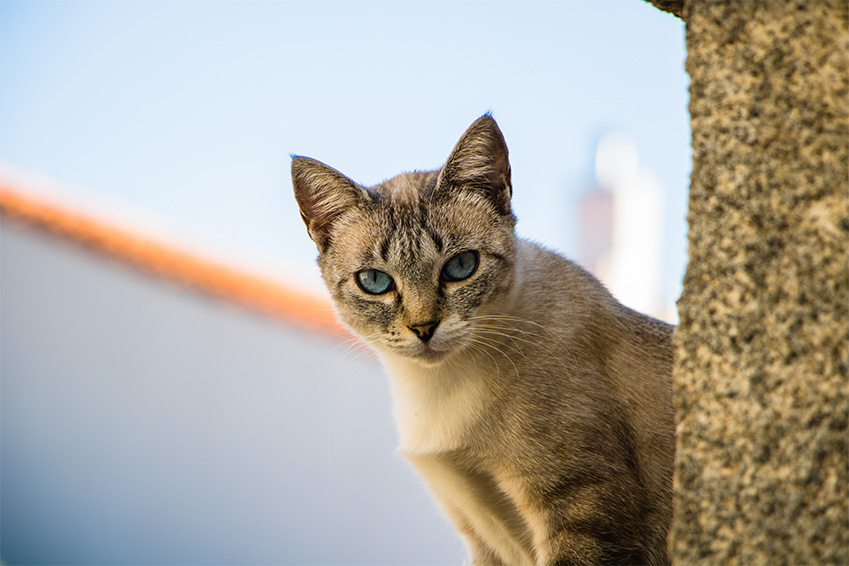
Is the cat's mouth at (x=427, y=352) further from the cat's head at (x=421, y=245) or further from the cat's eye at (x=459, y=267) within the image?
the cat's eye at (x=459, y=267)

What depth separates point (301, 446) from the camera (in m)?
6.25

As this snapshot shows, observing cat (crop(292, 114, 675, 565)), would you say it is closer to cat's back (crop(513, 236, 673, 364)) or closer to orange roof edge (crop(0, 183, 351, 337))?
cat's back (crop(513, 236, 673, 364))

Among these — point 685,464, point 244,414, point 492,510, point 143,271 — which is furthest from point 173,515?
point 685,464

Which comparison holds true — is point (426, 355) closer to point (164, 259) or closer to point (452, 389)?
point (452, 389)

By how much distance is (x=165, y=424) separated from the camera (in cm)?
610

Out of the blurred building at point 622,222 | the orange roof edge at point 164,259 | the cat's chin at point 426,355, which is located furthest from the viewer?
the blurred building at point 622,222

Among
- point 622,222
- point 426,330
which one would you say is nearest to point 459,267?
point 426,330

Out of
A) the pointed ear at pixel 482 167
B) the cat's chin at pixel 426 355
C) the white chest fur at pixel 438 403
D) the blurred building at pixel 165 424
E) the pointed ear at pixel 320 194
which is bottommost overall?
the blurred building at pixel 165 424

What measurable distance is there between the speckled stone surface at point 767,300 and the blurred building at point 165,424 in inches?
176

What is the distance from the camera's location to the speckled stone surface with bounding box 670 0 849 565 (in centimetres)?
141

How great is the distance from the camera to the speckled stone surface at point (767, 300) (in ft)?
4.61

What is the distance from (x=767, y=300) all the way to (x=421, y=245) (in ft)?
4.25

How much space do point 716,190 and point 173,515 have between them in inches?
212

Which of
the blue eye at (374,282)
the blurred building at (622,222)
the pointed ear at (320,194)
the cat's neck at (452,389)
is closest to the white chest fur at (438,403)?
the cat's neck at (452,389)
